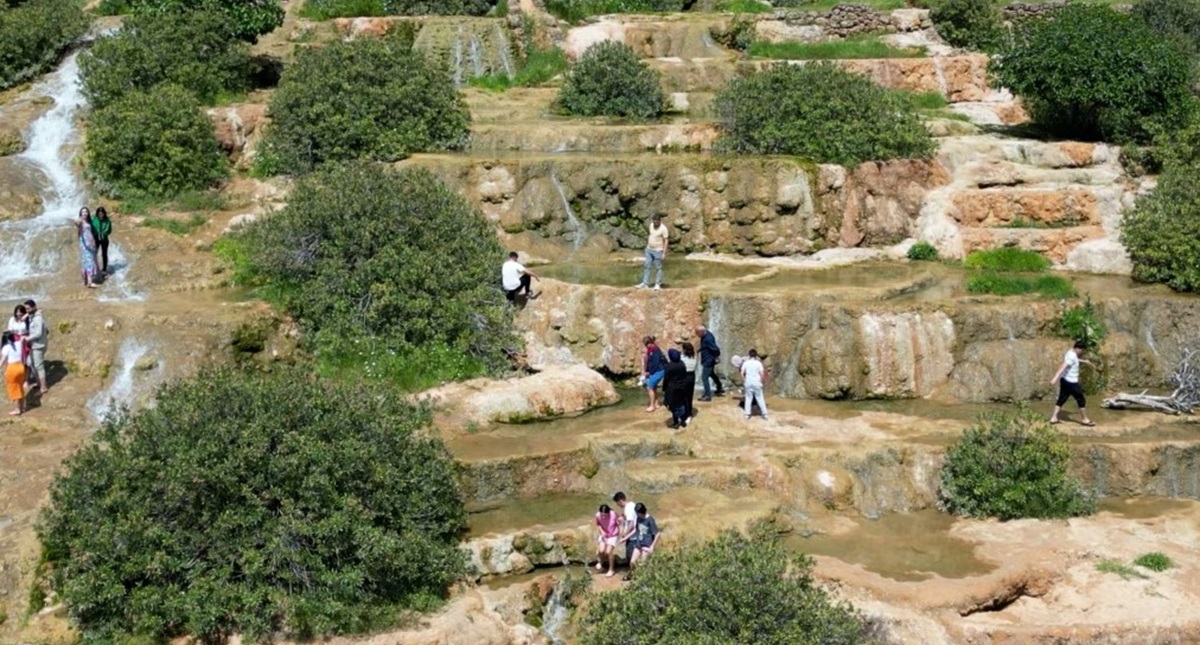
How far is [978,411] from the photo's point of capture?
64.6ft

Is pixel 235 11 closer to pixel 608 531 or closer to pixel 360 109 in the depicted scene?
pixel 360 109

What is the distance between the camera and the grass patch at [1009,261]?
24.0m

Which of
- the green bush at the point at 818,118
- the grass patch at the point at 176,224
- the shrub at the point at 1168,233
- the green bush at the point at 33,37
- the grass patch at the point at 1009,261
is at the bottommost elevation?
the grass patch at the point at 1009,261

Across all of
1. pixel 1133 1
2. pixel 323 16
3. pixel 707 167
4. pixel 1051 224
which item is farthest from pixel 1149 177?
pixel 323 16

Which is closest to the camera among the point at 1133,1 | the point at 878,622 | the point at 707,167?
the point at 878,622

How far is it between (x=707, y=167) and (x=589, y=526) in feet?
34.5

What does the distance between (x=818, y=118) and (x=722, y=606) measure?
15175 millimetres

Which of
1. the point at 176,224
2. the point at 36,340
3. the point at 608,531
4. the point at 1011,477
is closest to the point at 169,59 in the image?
the point at 176,224

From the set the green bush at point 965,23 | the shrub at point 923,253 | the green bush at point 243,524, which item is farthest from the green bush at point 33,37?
the green bush at point 965,23

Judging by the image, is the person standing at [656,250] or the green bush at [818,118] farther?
the green bush at [818,118]

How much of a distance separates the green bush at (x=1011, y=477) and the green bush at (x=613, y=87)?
543 inches

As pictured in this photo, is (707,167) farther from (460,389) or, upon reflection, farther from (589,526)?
(589,526)

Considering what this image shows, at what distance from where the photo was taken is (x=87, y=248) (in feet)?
71.1

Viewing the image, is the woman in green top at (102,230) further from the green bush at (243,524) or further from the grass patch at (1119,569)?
the grass patch at (1119,569)
